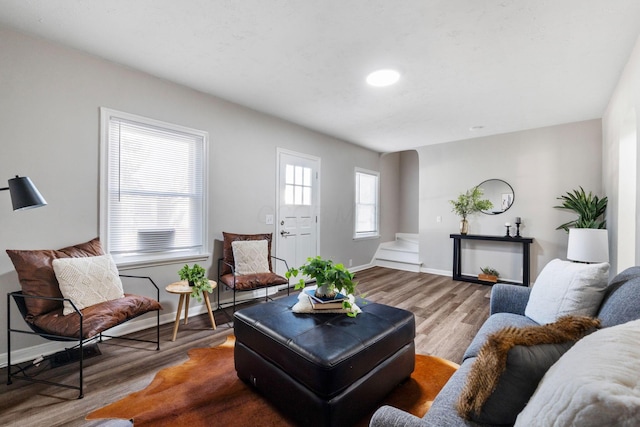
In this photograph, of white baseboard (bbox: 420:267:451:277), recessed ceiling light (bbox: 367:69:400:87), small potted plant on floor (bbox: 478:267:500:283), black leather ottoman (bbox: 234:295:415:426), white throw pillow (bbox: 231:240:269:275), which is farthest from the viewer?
white baseboard (bbox: 420:267:451:277)

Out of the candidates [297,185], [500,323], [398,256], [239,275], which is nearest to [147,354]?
[239,275]

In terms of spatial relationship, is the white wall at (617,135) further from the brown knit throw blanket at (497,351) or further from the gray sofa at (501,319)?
the brown knit throw blanket at (497,351)

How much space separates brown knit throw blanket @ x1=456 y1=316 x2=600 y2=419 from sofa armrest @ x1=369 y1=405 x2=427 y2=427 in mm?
174

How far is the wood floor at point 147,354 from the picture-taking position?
1.68 m

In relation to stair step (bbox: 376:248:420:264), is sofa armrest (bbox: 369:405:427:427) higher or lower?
higher

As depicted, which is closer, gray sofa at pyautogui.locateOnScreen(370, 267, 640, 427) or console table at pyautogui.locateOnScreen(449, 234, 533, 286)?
gray sofa at pyautogui.locateOnScreen(370, 267, 640, 427)

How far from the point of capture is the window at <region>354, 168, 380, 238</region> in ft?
18.9

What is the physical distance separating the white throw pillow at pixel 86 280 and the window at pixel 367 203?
411 cm

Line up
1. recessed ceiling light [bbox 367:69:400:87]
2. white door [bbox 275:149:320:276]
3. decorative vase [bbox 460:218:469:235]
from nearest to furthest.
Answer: recessed ceiling light [bbox 367:69:400:87] → white door [bbox 275:149:320:276] → decorative vase [bbox 460:218:469:235]

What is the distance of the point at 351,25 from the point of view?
2.07 m

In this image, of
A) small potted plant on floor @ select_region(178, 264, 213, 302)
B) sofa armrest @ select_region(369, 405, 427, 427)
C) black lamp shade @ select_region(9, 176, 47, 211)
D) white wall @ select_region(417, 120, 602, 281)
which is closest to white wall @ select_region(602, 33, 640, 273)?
white wall @ select_region(417, 120, 602, 281)

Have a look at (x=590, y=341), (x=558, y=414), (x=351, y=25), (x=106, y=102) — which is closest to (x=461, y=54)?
(x=351, y=25)

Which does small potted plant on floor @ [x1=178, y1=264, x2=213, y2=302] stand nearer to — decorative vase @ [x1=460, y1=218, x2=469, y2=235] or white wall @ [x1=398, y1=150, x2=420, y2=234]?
decorative vase @ [x1=460, y1=218, x2=469, y2=235]

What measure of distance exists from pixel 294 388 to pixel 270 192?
283 centimetres
